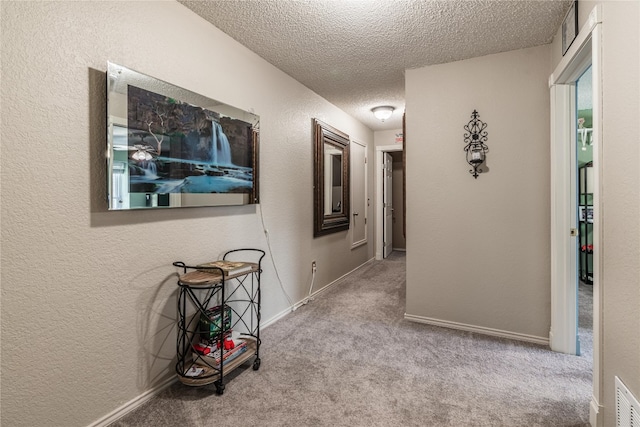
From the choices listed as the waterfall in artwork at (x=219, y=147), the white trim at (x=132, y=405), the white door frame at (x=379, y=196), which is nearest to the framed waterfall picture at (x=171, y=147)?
the waterfall in artwork at (x=219, y=147)

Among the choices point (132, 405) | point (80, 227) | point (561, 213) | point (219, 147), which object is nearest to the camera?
point (80, 227)

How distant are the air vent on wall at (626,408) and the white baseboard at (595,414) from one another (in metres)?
0.22

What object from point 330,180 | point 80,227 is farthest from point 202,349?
point 330,180

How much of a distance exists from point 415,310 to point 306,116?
2.27 meters

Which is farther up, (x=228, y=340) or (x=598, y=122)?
(x=598, y=122)

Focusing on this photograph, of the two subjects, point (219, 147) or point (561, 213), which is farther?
point (561, 213)

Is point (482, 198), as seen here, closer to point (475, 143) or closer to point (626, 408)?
point (475, 143)

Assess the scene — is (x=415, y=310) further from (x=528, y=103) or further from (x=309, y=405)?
(x=528, y=103)

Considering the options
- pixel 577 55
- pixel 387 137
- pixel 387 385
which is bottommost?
pixel 387 385

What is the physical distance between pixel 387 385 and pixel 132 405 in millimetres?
1446

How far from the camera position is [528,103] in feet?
8.47

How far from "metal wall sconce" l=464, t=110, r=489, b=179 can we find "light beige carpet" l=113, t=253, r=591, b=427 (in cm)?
145

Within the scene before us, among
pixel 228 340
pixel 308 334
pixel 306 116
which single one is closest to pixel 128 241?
pixel 228 340

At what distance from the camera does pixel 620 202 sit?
1.38 metres
